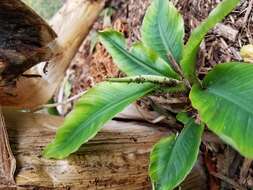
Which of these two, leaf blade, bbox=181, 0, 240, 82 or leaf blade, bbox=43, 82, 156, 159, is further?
leaf blade, bbox=43, 82, 156, 159

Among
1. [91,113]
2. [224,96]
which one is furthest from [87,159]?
[224,96]

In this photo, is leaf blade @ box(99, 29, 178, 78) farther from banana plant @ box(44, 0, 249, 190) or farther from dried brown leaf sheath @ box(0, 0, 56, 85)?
dried brown leaf sheath @ box(0, 0, 56, 85)

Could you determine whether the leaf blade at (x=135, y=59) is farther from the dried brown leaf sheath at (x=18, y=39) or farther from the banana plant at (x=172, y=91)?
the dried brown leaf sheath at (x=18, y=39)

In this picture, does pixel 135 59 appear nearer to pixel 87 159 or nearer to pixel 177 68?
pixel 177 68

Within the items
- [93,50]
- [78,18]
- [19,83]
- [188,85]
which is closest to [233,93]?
[188,85]

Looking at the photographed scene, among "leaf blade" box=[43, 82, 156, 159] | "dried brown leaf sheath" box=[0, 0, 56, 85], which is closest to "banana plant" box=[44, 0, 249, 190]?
"leaf blade" box=[43, 82, 156, 159]

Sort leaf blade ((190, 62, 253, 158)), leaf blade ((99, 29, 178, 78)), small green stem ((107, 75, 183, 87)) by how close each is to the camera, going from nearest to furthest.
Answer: leaf blade ((190, 62, 253, 158)), small green stem ((107, 75, 183, 87)), leaf blade ((99, 29, 178, 78))

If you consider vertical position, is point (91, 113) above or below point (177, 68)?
below
